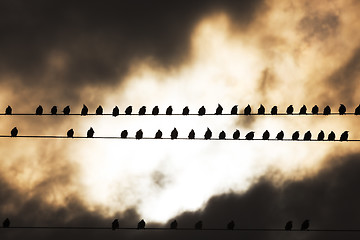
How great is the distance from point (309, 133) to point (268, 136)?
2363 mm

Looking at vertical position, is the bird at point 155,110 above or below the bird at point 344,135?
above

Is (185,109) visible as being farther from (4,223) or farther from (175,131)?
(4,223)

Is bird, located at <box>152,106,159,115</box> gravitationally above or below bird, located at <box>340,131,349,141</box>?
above

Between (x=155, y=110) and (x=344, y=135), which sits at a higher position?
(x=155, y=110)

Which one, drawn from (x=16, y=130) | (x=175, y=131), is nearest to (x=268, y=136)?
(x=175, y=131)

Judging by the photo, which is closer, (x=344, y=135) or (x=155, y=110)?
(x=344, y=135)

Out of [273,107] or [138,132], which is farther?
[273,107]

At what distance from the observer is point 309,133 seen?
28.4 m

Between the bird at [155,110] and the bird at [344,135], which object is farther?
the bird at [155,110]

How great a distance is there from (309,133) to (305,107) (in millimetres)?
2134

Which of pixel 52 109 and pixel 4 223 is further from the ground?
pixel 52 109

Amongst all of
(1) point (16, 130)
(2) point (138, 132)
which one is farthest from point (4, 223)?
(2) point (138, 132)

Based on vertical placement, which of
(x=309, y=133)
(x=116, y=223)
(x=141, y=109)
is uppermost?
(x=141, y=109)

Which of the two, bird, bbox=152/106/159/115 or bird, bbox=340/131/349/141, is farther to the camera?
bird, bbox=152/106/159/115
